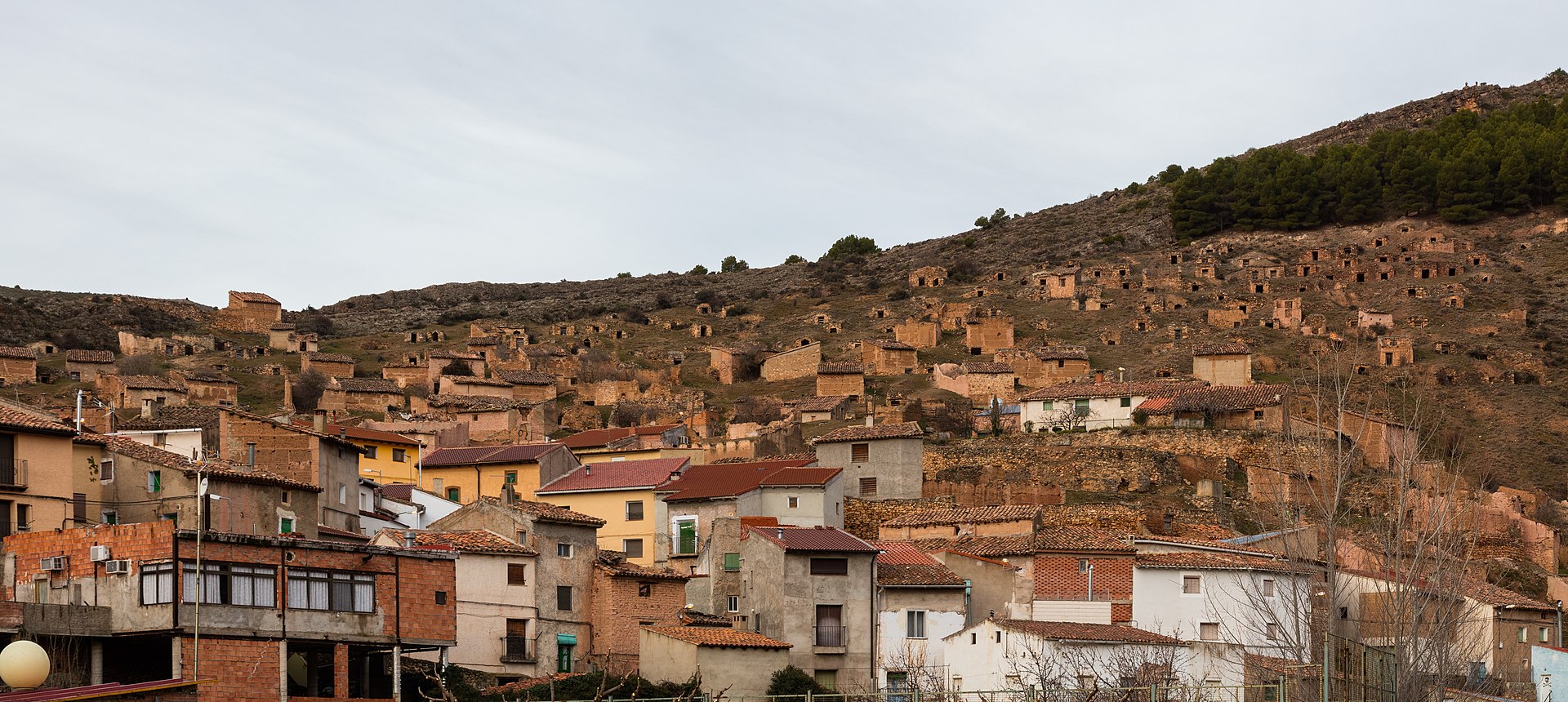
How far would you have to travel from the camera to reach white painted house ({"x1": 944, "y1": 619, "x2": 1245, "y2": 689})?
38.3 metres

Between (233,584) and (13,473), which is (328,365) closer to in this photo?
(13,473)

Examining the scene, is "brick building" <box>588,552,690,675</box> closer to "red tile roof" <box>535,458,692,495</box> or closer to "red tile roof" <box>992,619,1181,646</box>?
"red tile roof" <box>992,619,1181,646</box>

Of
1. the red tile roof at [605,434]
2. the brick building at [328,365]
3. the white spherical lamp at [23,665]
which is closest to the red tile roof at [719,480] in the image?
the red tile roof at [605,434]

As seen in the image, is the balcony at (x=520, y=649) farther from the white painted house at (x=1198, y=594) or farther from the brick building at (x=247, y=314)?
the brick building at (x=247, y=314)

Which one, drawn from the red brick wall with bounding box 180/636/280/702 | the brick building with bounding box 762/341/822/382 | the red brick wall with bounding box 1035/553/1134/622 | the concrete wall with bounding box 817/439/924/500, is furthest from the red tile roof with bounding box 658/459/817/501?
the brick building with bounding box 762/341/822/382

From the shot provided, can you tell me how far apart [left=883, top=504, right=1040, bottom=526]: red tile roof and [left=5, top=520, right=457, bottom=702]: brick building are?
2106 cm

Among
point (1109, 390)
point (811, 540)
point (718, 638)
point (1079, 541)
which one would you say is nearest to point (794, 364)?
point (1109, 390)

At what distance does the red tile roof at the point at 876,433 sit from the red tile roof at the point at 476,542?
20.9 metres

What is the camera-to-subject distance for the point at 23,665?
23844mm

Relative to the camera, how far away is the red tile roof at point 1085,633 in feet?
130

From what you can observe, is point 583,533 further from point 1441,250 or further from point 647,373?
point 1441,250

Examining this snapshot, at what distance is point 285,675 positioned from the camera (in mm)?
34375

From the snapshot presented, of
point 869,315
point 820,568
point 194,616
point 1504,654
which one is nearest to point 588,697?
point 194,616

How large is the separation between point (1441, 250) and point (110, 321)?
267ft
